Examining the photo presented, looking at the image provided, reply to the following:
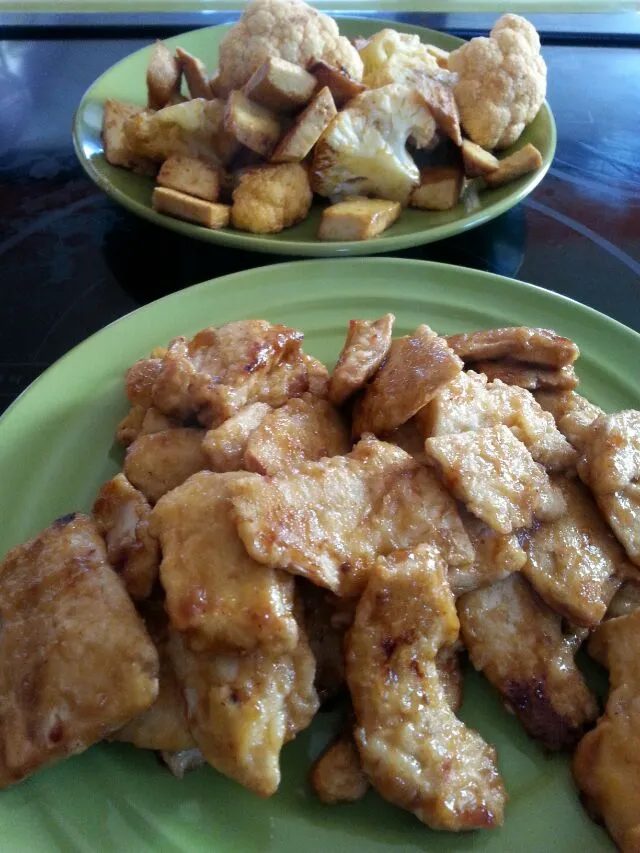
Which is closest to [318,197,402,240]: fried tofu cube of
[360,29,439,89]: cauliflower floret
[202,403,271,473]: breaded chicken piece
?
[360,29,439,89]: cauliflower floret

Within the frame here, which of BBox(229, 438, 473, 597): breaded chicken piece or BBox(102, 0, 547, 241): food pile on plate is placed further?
BBox(102, 0, 547, 241): food pile on plate

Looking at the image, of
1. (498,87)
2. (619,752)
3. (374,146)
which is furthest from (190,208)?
(619,752)

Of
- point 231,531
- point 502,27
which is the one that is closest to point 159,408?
point 231,531

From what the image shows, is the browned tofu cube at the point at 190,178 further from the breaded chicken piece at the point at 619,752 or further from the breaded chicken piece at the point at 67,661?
the breaded chicken piece at the point at 619,752

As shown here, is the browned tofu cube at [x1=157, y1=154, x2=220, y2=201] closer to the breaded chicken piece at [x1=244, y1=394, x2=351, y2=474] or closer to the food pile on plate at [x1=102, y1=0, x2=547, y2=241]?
the food pile on plate at [x1=102, y1=0, x2=547, y2=241]

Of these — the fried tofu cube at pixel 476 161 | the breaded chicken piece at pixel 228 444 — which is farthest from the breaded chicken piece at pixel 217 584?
the fried tofu cube at pixel 476 161

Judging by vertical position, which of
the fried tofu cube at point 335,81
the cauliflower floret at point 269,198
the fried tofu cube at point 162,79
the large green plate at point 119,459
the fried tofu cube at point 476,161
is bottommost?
the large green plate at point 119,459

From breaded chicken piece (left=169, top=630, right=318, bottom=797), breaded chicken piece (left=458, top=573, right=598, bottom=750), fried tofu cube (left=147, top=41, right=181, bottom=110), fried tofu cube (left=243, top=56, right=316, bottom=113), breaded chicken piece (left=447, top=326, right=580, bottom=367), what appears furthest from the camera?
fried tofu cube (left=147, top=41, right=181, bottom=110)
